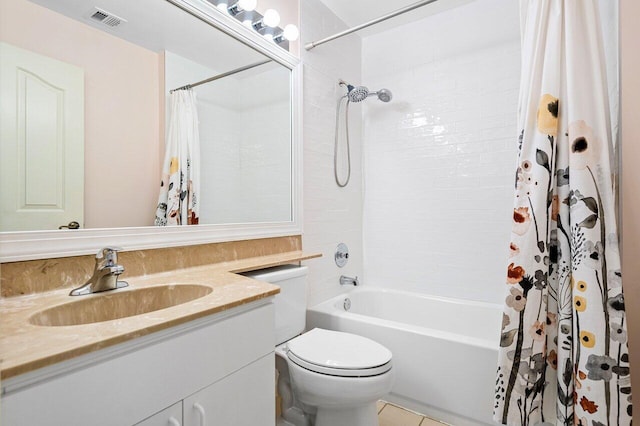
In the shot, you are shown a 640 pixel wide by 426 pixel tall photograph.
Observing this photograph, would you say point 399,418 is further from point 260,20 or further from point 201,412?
point 260,20

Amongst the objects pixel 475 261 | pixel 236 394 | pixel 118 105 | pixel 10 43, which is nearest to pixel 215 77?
pixel 118 105

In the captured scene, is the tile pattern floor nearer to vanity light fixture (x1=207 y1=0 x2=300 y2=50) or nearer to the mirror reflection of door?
the mirror reflection of door

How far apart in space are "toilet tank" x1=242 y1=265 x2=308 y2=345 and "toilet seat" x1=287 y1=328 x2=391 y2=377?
0.30 feet

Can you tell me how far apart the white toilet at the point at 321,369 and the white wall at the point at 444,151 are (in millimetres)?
1123

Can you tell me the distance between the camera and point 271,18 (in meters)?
1.68

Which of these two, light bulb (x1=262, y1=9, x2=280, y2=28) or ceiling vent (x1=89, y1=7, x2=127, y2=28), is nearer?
ceiling vent (x1=89, y1=7, x2=127, y2=28)

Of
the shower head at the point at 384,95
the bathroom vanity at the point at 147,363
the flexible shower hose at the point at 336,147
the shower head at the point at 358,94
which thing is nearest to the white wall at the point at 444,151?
the shower head at the point at 384,95

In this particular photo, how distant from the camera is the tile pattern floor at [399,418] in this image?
1.62 meters

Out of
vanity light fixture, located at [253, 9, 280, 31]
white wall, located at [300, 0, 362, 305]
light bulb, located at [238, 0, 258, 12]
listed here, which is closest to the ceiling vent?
light bulb, located at [238, 0, 258, 12]

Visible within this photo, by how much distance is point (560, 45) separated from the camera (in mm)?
1215

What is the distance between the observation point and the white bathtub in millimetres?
1479

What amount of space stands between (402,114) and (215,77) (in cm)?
151

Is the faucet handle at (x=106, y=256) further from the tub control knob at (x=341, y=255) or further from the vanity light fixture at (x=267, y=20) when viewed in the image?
the tub control knob at (x=341, y=255)

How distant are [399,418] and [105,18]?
7.34 feet
